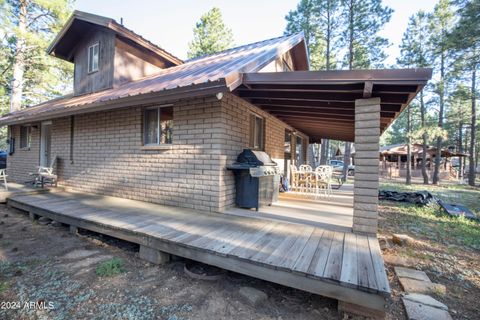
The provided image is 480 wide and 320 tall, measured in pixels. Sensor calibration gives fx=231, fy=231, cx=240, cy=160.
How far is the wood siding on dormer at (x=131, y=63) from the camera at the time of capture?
6.91 meters

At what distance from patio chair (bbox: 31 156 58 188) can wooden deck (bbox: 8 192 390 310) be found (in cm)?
222

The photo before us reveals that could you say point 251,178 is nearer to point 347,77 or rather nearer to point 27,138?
point 347,77

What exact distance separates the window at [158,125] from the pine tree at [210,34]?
1560 cm

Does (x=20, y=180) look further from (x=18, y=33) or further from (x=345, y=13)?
(x=345, y=13)

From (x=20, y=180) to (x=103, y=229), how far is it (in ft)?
26.4

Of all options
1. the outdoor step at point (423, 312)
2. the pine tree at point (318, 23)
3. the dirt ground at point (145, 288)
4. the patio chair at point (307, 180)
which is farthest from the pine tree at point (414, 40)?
the outdoor step at point (423, 312)

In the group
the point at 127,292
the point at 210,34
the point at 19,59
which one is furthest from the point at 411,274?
the point at 210,34

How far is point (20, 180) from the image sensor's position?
8867 mm

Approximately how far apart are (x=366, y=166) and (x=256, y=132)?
3.16 metres

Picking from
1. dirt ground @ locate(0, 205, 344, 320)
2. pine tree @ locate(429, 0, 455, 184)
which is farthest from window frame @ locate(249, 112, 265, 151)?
pine tree @ locate(429, 0, 455, 184)

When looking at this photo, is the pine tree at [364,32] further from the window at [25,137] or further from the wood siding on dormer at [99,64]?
the window at [25,137]

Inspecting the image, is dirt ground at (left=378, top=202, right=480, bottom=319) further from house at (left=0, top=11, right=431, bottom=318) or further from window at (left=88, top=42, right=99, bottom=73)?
window at (left=88, top=42, right=99, bottom=73)

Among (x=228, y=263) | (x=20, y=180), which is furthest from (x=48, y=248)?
(x=20, y=180)

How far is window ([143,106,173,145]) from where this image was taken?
17.4ft
